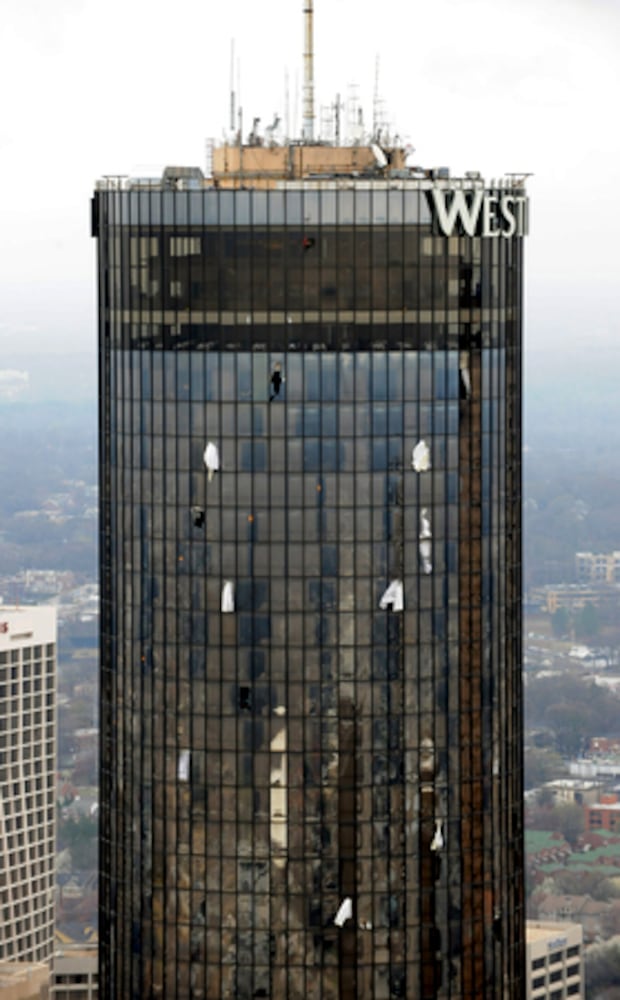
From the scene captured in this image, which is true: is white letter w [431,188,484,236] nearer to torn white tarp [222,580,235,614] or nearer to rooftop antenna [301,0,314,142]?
rooftop antenna [301,0,314,142]

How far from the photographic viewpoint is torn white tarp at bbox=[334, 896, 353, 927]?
170 metres

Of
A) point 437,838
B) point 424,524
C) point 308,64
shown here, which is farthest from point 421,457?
point 308,64

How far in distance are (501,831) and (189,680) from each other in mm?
25904

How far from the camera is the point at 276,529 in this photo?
167 meters

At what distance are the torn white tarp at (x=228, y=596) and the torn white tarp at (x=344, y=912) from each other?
2176 centimetres

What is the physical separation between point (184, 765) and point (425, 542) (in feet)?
74.7

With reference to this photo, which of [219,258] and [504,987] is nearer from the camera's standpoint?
[219,258]

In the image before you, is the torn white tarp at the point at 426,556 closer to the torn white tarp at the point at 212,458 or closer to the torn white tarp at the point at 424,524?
the torn white tarp at the point at 424,524

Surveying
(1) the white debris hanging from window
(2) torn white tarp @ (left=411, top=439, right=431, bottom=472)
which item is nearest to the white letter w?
(2) torn white tarp @ (left=411, top=439, right=431, bottom=472)

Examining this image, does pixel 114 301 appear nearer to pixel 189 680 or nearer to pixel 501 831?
pixel 189 680

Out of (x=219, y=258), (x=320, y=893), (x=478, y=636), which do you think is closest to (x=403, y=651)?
(x=478, y=636)

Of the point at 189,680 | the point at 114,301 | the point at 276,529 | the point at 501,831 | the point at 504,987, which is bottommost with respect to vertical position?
the point at 504,987

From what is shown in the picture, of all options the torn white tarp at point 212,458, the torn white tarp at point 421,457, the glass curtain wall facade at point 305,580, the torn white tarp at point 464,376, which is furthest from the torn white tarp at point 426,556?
the torn white tarp at point 212,458

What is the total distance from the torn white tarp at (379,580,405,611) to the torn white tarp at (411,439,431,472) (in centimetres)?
798
